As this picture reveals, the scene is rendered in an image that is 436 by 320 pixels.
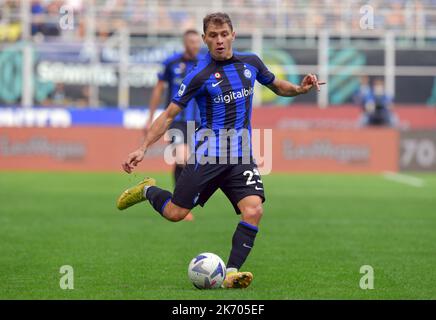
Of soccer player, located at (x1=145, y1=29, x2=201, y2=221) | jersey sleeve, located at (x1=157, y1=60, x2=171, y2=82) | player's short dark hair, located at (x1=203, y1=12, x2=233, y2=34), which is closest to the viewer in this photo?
player's short dark hair, located at (x1=203, y1=12, x2=233, y2=34)

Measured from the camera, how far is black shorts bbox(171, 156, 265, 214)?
8.73 meters

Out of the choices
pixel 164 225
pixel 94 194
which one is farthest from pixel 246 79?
pixel 94 194

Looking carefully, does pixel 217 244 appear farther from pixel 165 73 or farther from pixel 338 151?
pixel 338 151

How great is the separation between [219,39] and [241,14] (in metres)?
23.2

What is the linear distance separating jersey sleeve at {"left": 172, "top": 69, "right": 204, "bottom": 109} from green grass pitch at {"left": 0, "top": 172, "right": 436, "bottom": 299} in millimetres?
1550

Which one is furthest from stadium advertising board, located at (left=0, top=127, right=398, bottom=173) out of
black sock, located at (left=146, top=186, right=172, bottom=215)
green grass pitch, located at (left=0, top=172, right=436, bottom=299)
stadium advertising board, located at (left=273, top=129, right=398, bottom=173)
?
black sock, located at (left=146, top=186, right=172, bottom=215)

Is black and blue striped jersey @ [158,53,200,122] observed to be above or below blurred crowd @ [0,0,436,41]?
below

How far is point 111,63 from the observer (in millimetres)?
31266

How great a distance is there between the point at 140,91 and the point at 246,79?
75.6 feet

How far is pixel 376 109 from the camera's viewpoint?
31109 mm

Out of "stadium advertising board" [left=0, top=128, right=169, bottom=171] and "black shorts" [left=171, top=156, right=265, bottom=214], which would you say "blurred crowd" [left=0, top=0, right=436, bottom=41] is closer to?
"stadium advertising board" [left=0, top=128, right=169, bottom=171]

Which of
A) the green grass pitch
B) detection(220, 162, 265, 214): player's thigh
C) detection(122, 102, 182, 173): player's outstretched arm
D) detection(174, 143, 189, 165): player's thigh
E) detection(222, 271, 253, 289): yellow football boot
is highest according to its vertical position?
detection(122, 102, 182, 173): player's outstretched arm

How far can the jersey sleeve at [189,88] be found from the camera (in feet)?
28.4

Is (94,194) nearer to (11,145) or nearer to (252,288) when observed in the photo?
(11,145)
